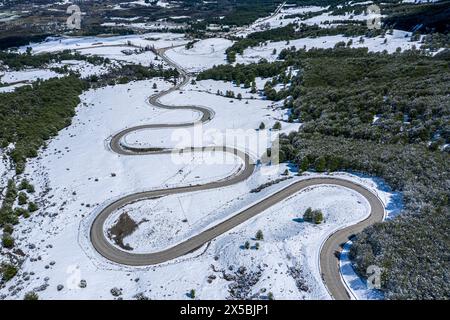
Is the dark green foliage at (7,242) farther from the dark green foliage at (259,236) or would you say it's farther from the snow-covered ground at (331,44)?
the snow-covered ground at (331,44)

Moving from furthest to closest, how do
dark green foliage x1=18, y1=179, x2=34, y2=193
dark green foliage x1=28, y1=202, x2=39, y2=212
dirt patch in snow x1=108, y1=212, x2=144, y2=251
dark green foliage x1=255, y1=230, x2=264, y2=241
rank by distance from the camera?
dark green foliage x1=18, y1=179, x2=34, y2=193 < dark green foliage x1=28, y1=202, x2=39, y2=212 < dirt patch in snow x1=108, y1=212, x2=144, y2=251 < dark green foliage x1=255, y1=230, x2=264, y2=241

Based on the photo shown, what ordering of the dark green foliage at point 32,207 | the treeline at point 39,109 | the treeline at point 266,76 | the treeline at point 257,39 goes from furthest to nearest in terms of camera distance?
the treeline at point 257,39
the treeline at point 266,76
the treeline at point 39,109
the dark green foliage at point 32,207

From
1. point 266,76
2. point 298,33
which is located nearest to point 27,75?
point 266,76

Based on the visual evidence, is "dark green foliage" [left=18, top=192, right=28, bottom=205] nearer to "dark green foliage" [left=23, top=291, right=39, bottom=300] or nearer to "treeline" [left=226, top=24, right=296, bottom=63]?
"dark green foliage" [left=23, top=291, right=39, bottom=300]

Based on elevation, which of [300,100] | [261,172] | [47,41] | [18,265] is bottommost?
[18,265]

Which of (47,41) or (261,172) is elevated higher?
(47,41)

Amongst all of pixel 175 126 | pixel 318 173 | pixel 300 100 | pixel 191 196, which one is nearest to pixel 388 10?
pixel 300 100

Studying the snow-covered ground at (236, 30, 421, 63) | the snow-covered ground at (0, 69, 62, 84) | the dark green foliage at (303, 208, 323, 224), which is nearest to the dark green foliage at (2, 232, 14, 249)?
the dark green foliage at (303, 208, 323, 224)

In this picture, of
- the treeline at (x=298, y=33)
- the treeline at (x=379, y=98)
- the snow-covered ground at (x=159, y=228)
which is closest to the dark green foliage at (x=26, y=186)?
the snow-covered ground at (x=159, y=228)

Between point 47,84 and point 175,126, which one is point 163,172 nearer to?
point 175,126
